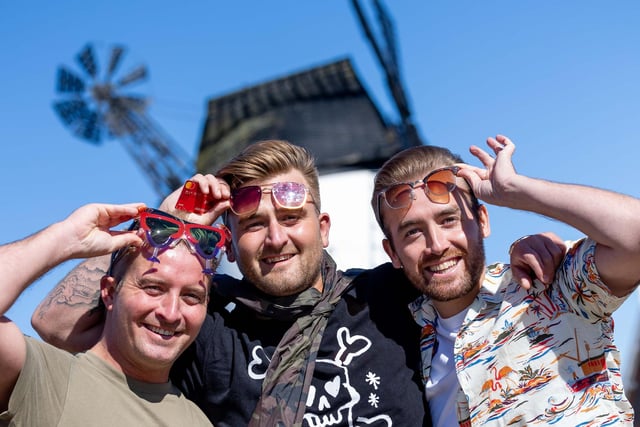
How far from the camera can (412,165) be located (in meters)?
3.89

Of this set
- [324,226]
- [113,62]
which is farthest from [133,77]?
[324,226]

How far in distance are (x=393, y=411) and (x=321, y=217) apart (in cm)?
125

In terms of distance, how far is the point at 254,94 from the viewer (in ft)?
65.6

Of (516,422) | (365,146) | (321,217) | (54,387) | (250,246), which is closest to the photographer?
(54,387)

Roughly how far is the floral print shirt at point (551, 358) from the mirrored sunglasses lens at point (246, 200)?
132cm

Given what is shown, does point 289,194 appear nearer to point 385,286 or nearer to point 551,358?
point 385,286

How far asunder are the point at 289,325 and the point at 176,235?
783 millimetres

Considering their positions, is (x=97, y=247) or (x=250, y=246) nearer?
(x=97, y=247)

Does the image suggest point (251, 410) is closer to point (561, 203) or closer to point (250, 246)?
point (250, 246)

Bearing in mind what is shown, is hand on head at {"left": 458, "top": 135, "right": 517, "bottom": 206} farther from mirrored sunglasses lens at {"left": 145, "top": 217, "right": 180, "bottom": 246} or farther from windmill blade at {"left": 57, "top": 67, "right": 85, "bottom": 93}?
windmill blade at {"left": 57, "top": 67, "right": 85, "bottom": 93}

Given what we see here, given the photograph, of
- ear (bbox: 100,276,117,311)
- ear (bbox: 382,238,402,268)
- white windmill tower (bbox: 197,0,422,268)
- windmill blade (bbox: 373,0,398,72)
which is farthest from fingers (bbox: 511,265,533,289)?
windmill blade (bbox: 373,0,398,72)

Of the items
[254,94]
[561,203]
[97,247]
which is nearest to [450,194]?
[561,203]

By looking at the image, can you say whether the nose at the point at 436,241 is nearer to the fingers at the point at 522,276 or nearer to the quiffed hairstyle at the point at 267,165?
the fingers at the point at 522,276

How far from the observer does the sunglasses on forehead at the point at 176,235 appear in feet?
11.5
